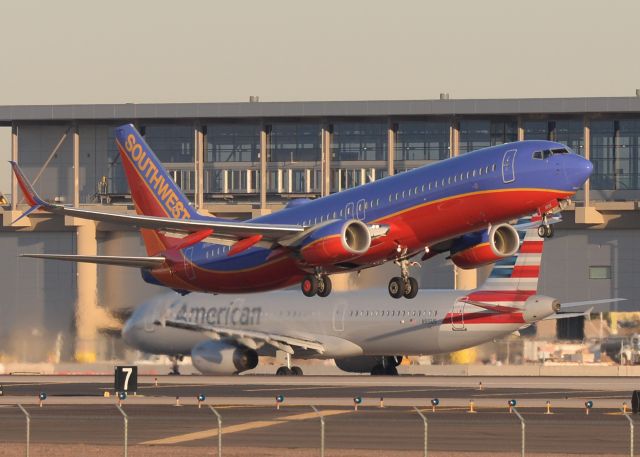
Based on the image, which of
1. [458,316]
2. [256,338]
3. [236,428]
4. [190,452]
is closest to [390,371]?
[458,316]

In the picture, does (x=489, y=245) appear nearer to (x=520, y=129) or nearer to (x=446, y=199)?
(x=446, y=199)

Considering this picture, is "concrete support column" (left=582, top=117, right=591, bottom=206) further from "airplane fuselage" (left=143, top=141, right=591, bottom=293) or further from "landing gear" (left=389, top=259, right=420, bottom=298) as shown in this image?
"landing gear" (left=389, top=259, right=420, bottom=298)

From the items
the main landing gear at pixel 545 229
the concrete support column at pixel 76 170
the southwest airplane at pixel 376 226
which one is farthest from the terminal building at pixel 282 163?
the main landing gear at pixel 545 229

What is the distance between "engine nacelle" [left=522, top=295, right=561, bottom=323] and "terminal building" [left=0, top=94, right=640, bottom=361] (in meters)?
27.5

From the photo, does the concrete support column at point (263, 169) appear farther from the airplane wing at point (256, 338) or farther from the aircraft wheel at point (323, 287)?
the aircraft wheel at point (323, 287)

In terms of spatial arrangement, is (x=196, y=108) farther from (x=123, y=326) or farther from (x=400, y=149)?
(x=123, y=326)

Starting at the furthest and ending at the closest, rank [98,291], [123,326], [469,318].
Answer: [98,291] → [123,326] → [469,318]

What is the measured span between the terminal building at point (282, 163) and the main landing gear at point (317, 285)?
45.9 meters

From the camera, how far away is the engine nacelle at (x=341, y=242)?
198ft

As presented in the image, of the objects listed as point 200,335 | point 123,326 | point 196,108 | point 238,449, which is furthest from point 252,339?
point 238,449

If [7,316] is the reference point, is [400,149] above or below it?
above

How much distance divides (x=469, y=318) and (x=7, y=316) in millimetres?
39434

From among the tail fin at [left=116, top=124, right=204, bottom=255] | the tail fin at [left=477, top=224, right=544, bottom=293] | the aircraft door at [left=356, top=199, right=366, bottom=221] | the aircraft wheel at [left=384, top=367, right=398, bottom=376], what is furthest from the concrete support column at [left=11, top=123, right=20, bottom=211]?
the aircraft door at [left=356, top=199, right=366, bottom=221]

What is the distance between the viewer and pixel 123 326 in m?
102
